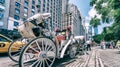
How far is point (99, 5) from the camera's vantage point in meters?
21.9

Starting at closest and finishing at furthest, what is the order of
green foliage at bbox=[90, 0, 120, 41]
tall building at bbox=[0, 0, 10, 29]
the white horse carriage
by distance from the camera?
1. the white horse carriage
2. green foliage at bbox=[90, 0, 120, 41]
3. tall building at bbox=[0, 0, 10, 29]

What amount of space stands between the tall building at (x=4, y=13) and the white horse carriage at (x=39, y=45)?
29.5 metres

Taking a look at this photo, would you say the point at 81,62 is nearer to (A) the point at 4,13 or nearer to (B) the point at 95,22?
(B) the point at 95,22

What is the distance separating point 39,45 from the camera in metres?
3.81

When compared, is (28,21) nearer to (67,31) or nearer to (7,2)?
(67,31)

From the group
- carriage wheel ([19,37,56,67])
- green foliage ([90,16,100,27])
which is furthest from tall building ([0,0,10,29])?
carriage wheel ([19,37,56,67])

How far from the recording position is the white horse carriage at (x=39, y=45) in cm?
336

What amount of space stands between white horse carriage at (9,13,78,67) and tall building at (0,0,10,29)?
29.5 m

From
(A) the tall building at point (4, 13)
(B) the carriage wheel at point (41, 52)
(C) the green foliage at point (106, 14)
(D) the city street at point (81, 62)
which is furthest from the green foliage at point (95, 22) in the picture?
(A) the tall building at point (4, 13)

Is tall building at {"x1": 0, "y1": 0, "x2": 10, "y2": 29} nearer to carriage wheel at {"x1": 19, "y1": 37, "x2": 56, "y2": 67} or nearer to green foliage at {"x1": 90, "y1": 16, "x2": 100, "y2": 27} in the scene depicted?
green foliage at {"x1": 90, "y1": 16, "x2": 100, "y2": 27}

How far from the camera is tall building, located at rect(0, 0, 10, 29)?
1259 inches

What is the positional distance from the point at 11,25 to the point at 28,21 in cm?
3159

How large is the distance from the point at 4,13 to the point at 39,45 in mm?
31951

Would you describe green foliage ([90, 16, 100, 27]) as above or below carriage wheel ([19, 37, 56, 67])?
above
